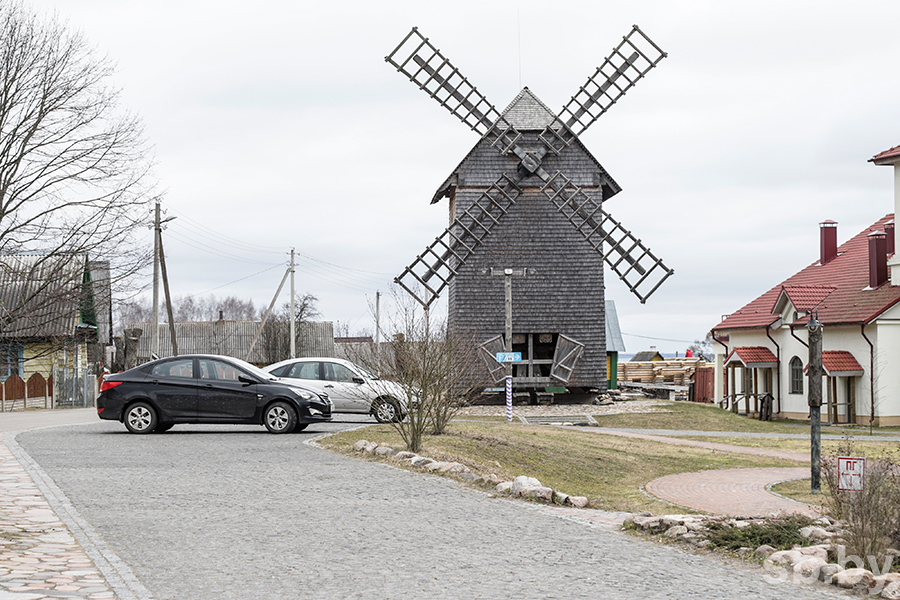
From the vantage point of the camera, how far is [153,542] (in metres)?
8.73

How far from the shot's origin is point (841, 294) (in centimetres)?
3906

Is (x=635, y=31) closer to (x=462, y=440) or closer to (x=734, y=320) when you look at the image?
(x=734, y=320)

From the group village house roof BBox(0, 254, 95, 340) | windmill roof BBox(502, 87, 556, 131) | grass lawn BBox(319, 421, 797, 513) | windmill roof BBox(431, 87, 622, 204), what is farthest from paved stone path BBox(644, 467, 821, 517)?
windmill roof BBox(502, 87, 556, 131)

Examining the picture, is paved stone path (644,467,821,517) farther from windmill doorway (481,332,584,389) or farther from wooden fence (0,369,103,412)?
wooden fence (0,369,103,412)

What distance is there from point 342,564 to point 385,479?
528 cm

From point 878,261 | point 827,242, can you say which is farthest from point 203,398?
point 827,242

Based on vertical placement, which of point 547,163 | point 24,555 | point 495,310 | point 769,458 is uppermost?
point 547,163

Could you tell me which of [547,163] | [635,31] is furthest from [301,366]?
[635,31]

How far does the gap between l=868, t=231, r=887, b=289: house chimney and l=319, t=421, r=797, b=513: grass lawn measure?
17825 millimetres

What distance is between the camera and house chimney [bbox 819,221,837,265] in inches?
1773

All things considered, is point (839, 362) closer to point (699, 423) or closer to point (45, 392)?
point (699, 423)

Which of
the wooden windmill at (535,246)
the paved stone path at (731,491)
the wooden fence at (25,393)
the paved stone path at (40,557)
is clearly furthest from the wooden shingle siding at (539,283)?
the paved stone path at (40,557)

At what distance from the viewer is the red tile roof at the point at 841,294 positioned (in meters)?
36.4

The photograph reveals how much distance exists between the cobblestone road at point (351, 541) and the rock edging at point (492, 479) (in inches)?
16.0
